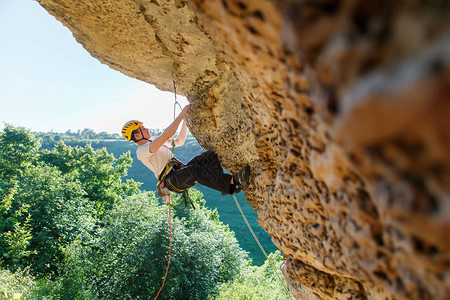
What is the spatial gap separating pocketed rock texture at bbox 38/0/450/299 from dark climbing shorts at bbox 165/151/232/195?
57.5 inches

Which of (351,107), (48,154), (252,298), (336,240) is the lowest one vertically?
(252,298)

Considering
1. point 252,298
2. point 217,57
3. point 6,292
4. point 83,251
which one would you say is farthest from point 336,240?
point 83,251

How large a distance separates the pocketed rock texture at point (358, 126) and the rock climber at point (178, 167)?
4.81 feet

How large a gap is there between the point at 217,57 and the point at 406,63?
10.4 ft

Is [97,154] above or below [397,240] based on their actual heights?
below

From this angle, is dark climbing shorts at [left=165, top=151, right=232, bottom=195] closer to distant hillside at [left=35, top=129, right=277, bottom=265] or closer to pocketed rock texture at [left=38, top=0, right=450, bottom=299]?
pocketed rock texture at [left=38, top=0, right=450, bottom=299]

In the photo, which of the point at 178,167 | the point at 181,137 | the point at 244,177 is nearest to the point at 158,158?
the point at 178,167

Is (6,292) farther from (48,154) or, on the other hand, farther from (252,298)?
(48,154)

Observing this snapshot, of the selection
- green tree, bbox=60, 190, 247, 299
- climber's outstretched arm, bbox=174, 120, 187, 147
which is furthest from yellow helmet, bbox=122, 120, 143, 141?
green tree, bbox=60, 190, 247, 299

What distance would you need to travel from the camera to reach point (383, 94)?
2.00 feet

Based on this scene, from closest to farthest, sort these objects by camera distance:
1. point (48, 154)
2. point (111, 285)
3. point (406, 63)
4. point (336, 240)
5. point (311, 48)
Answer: point (406, 63) < point (311, 48) < point (336, 240) < point (111, 285) < point (48, 154)

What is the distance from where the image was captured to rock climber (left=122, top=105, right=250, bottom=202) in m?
3.48

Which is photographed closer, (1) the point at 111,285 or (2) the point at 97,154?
(1) the point at 111,285

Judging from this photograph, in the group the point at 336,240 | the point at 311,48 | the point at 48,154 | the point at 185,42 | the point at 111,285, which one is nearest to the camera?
the point at 311,48
